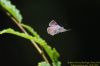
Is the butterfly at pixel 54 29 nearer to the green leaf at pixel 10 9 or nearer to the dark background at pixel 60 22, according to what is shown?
the green leaf at pixel 10 9

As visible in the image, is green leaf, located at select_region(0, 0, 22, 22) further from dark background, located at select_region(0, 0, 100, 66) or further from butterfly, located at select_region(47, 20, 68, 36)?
dark background, located at select_region(0, 0, 100, 66)

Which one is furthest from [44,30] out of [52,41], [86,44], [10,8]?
[10,8]

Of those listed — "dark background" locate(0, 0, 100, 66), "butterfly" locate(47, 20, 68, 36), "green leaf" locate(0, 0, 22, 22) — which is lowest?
"butterfly" locate(47, 20, 68, 36)

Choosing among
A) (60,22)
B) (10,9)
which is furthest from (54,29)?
(60,22)

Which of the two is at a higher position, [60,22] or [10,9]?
[60,22]

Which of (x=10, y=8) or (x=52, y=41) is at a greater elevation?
(x=52, y=41)

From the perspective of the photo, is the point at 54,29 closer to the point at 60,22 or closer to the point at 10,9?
the point at 10,9

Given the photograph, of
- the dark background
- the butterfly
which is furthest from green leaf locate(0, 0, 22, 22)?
the dark background

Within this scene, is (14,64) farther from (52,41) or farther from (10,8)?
(10,8)
